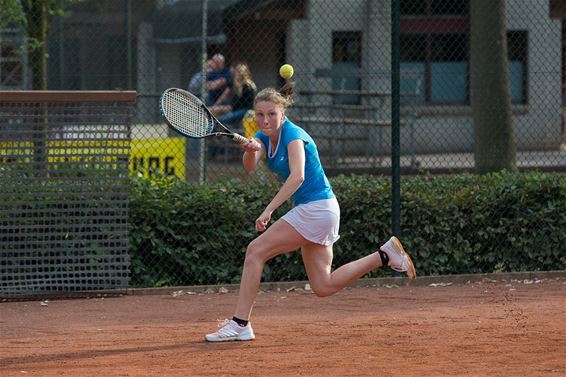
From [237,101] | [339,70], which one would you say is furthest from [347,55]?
[237,101]

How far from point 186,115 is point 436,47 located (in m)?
14.3

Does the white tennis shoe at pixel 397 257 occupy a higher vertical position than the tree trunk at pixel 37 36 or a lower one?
lower

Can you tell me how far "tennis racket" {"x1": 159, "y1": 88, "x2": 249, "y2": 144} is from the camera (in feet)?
23.3

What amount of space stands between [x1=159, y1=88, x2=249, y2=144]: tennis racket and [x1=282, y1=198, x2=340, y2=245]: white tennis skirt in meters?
0.66

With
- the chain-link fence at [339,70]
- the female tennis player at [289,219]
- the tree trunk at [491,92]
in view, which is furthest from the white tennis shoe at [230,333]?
the tree trunk at [491,92]

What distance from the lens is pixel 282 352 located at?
685cm

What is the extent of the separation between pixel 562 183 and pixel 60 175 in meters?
4.53

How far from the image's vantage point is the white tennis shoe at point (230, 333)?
23.4 feet

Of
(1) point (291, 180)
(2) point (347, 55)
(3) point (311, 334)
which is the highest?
(2) point (347, 55)

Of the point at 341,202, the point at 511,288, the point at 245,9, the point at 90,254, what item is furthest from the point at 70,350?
the point at 245,9

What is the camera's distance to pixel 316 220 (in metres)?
7.03

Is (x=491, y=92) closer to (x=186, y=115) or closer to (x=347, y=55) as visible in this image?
(x=186, y=115)

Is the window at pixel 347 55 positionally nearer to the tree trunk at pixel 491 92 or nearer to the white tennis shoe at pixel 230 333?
the tree trunk at pixel 491 92

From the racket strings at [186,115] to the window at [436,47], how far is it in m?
13.1
